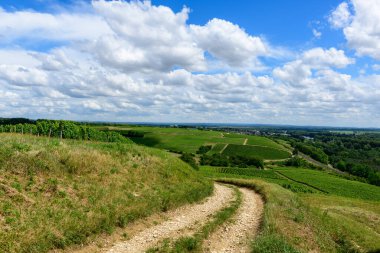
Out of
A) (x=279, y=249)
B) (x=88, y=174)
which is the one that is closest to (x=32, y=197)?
(x=88, y=174)

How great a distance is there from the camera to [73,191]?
1980cm

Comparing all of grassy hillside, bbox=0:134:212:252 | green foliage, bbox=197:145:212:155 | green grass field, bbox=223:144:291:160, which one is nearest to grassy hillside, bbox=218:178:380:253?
grassy hillside, bbox=0:134:212:252

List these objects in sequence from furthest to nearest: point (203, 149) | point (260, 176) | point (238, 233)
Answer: point (203, 149) < point (260, 176) < point (238, 233)

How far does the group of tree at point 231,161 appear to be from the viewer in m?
137

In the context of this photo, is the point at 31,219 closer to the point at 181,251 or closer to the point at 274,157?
the point at 181,251

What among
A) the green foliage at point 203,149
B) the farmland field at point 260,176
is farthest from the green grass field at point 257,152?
the farmland field at point 260,176

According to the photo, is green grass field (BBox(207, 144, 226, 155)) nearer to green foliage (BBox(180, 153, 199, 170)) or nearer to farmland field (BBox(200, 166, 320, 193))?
farmland field (BBox(200, 166, 320, 193))

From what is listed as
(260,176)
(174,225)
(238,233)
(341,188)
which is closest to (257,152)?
(260,176)

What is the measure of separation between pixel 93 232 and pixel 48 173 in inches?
262

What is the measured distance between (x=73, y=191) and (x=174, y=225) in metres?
6.74

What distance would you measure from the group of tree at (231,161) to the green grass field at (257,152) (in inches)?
464

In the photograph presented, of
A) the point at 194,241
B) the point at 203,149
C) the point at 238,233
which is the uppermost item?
the point at 194,241

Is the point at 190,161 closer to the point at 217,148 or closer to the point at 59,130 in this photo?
the point at 59,130

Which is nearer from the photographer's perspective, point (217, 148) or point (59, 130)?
point (59, 130)
